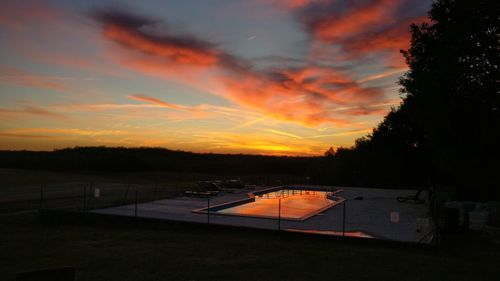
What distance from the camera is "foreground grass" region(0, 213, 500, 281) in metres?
8.29

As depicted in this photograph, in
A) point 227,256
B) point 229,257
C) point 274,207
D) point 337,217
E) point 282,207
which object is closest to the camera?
point 229,257

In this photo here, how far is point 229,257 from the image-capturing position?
10.0 m

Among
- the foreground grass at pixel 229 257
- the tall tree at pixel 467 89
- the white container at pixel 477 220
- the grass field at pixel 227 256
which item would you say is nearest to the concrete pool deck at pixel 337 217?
the grass field at pixel 227 256

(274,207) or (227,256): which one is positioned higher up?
(274,207)

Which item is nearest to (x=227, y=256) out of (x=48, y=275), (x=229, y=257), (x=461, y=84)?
(x=229, y=257)

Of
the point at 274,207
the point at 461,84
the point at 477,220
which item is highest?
the point at 461,84

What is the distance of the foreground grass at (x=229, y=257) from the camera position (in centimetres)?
829

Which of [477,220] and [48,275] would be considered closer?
[48,275]

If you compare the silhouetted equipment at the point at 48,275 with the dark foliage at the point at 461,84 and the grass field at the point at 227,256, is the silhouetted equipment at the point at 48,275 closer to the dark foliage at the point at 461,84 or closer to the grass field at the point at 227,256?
the grass field at the point at 227,256

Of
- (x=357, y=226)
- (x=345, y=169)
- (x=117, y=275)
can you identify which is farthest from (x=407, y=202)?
(x=345, y=169)

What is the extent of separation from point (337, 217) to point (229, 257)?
7477 mm

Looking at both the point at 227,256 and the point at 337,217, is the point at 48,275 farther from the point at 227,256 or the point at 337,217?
the point at 337,217

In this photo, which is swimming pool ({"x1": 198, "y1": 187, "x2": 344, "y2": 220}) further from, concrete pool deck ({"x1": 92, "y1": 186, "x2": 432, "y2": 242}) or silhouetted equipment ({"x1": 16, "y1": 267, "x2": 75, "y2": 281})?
silhouetted equipment ({"x1": 16, "y1": 267, "x2": 75, "y2": 281})

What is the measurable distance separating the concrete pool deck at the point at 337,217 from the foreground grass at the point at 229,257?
1172 millimetres
